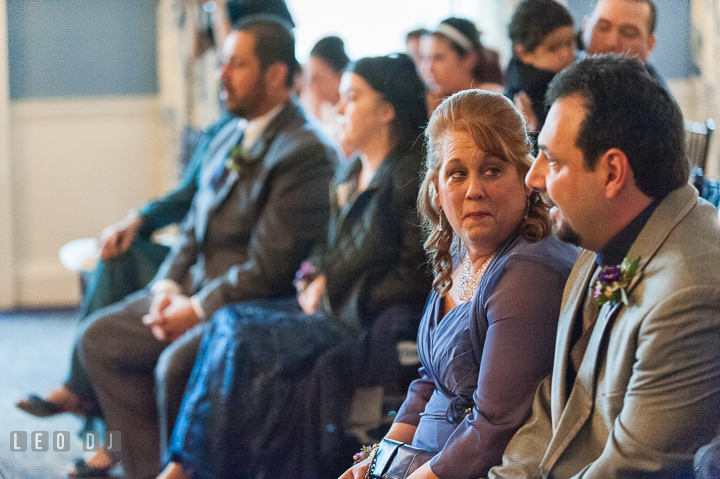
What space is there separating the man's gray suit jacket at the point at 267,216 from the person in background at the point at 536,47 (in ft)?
3.29

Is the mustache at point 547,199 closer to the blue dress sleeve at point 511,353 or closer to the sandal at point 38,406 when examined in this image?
the blue dress sleeve at point 511,353

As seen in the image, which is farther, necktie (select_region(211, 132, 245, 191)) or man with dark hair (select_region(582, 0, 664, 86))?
Answer: necktie (select_region(211, 132, 245, 191))

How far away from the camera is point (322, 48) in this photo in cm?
296

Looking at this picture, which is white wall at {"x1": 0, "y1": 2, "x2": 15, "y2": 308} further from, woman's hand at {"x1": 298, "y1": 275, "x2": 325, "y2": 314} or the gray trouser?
woman's hand at {"x1": 298, "y1": 275, "x2": 325, "y2": 314}

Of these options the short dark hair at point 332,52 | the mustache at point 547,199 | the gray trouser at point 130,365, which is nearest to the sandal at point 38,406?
the gray trouser at point 130,365

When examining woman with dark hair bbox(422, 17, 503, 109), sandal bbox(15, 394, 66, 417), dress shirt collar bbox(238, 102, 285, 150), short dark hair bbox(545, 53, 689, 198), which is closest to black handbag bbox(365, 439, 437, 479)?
short dark hair bbox(545, 53, 689, 198)

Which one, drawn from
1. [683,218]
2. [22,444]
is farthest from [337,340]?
[683,218]

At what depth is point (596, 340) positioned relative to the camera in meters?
0.88

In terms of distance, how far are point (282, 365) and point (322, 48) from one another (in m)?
1.57

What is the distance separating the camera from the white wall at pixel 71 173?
361 centimetres

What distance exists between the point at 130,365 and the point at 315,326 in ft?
2.89

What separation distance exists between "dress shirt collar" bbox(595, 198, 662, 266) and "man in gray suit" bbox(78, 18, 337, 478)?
1.31 metres

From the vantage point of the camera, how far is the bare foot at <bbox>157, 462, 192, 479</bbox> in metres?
1.74

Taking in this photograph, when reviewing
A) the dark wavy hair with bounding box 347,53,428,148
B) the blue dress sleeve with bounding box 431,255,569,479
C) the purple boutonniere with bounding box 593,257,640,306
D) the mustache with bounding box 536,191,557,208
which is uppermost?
the dark wavy hair with bounding box 347,53,428,148
